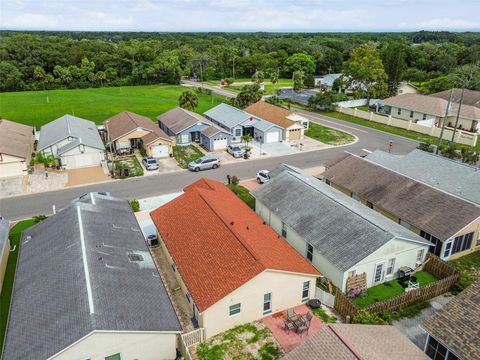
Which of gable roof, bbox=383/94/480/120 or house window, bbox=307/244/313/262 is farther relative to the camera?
gable roof, bbox=383/94/480/120

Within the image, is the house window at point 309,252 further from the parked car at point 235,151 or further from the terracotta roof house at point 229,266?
the parked car at point 235,151

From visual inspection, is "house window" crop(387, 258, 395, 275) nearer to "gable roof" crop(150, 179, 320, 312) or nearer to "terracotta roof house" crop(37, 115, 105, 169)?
"gable roof" crop(150, 179, 320, 312)

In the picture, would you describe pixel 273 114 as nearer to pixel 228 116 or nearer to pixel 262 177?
pixel 228 116

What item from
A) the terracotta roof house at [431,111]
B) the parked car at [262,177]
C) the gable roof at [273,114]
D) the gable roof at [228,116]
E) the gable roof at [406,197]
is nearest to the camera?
the gable roof at [406,197]

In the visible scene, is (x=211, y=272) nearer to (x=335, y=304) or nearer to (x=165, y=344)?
(x=165, y=344)

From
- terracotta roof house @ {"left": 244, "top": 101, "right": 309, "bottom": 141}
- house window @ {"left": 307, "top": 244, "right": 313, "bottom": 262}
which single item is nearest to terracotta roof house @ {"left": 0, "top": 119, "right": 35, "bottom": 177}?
terracotta roof house @ {"left": 244, "top": 101, "right": 309, "bottom": 141}

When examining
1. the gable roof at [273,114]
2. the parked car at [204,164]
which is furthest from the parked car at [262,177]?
the gable roof at [273,114]
